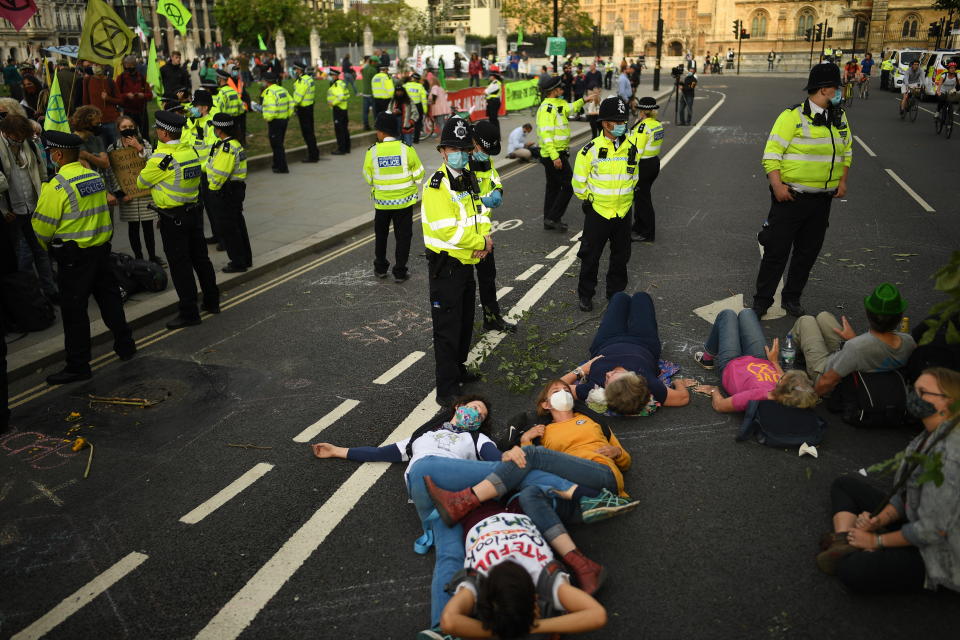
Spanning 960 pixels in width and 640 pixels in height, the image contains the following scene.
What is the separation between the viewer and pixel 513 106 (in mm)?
27547

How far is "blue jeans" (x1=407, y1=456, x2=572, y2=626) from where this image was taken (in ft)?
13.0

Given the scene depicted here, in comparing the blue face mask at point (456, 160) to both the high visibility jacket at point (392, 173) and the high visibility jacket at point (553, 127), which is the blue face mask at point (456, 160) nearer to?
the high visibility jacket at point (392, 173)

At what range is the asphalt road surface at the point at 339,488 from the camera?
3.75 m

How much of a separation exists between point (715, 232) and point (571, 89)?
19.2 m

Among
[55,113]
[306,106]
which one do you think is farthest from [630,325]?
[306,106]

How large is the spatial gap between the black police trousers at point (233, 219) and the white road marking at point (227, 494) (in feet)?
15.5

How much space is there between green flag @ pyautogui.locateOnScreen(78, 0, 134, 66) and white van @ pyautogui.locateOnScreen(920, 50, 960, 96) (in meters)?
28.5

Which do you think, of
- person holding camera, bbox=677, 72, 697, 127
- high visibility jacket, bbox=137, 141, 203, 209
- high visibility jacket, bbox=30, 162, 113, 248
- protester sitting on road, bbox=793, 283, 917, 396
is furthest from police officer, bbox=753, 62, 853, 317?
person holding camera, bbox=677, 72, 697, 127

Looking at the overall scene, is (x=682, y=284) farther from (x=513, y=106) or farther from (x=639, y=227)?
(x=513, y=106)

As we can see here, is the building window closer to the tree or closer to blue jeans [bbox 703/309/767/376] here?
the tree

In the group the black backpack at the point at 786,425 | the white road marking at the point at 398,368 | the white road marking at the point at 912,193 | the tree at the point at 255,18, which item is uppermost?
the tree at the point at 255,18

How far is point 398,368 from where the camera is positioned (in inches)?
262

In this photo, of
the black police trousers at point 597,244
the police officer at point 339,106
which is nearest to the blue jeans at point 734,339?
the black police trousers at point 597,244

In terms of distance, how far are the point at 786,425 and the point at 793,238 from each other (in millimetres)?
2932
